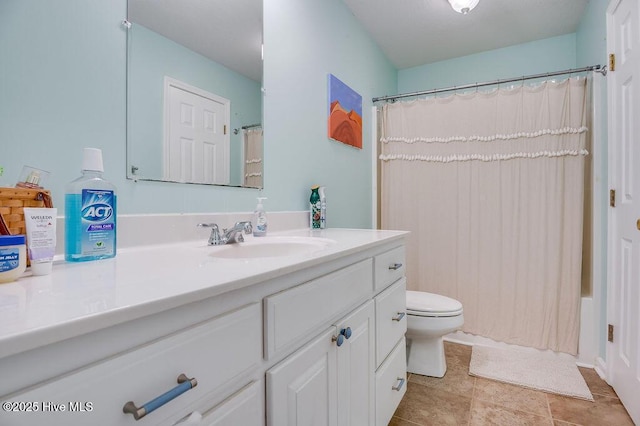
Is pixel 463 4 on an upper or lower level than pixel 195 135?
upper

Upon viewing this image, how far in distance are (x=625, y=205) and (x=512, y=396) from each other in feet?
3.66

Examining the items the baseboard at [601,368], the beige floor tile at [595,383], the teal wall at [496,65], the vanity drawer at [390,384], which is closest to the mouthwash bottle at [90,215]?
the vanity drawer at [390,384]

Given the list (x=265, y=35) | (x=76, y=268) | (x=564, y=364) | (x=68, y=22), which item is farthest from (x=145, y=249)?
(x=564, y=364)

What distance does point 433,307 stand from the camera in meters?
1.85

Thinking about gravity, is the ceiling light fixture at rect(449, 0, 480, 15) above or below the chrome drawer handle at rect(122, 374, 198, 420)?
above

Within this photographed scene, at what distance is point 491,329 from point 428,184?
43.7 inches

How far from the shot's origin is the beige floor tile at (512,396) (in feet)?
5.23

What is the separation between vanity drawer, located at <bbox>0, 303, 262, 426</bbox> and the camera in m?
0.35

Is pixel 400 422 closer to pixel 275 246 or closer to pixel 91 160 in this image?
pixel 275 246

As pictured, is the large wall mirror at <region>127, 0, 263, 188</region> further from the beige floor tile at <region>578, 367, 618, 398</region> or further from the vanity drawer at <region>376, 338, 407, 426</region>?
the beige floor tile at <region>578, 367, 618, 398</region>

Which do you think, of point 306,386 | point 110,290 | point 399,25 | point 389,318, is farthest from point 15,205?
point 399,25

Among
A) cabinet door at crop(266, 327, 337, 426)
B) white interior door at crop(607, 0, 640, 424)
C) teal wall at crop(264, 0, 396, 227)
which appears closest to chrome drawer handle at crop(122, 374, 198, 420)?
cabinet door at crop(266, 327, 337, 426)

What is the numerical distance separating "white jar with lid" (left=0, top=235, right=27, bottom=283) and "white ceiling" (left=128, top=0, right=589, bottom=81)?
2.47 feet

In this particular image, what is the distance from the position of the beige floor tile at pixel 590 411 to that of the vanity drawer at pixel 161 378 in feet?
5.59
